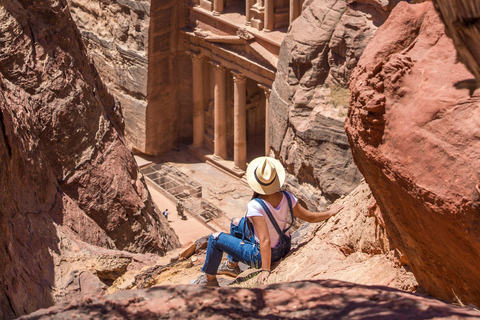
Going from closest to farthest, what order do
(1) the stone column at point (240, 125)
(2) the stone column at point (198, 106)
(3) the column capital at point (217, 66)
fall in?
(1) the stone column at point (240, 125), (3) the column capital at point (217, 66), (2) the stone column at point (198, 106)

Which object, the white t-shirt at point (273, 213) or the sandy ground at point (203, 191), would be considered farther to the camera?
the sandy ground at point (203, 191)

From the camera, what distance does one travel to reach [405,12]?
4570mm

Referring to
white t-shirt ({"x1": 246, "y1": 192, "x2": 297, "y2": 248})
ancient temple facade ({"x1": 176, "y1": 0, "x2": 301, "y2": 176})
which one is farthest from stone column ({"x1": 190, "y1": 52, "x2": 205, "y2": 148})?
white t-shirt ({"x1": 246, "y1": 192, "x2": 297, "y2": 248})

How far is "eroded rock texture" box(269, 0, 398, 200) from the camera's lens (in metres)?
15.9

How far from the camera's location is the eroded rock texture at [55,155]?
22.0 ft

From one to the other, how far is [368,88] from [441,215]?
1047 millimetres

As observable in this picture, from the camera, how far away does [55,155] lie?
8.55 m

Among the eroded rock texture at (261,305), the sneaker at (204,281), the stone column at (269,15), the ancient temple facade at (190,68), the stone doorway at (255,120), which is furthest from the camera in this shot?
the stone doorway at (255,120)

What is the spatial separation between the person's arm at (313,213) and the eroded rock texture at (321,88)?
8777 mm

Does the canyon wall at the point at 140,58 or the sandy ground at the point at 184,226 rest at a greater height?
the canyon wall at the point at 140,58

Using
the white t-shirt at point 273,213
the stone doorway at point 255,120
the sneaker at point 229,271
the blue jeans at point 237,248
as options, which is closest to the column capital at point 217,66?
the stone doorway at point 255,120

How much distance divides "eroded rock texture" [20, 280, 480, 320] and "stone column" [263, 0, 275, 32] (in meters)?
19.7

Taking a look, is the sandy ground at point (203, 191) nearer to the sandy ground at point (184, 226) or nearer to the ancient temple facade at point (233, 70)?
the sandy ground at point (184, 226)

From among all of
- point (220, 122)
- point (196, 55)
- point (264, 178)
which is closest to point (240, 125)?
point (220, 122)
